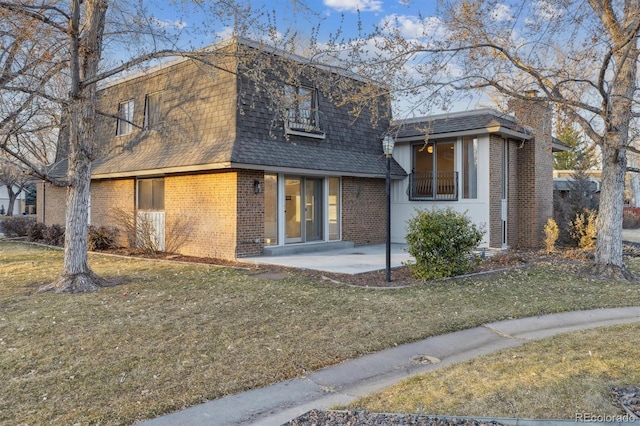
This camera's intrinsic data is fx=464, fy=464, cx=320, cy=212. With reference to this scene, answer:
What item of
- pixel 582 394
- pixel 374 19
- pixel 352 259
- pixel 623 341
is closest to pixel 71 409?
pixel 582 394

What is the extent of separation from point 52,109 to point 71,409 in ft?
30.8

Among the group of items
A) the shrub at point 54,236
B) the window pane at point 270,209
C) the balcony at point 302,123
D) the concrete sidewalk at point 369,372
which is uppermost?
the balcony at point 302,123

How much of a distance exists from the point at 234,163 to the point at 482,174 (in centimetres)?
780

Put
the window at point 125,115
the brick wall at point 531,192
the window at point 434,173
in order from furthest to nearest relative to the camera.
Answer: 1. the window at point 125,115
2. the brick wall at point 531,192
3. the window at point 434,173

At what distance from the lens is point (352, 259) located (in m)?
12.1

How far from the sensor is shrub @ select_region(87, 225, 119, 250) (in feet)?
48.4

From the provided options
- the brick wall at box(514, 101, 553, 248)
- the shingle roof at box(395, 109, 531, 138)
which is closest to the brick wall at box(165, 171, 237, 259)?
the shingle roof at box(395, 109, 531, 138)

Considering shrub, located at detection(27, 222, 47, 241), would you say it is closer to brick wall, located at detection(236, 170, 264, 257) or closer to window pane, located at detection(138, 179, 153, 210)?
window pane, located at detection(138, 179, 153, 210)

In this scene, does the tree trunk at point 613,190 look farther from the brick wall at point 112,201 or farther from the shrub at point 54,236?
the shrub at point 54,236

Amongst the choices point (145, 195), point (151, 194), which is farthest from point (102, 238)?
point (151, 194)

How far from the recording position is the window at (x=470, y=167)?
14.6 meters

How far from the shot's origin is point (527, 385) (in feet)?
12.6

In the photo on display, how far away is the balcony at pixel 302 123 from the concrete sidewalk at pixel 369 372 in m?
8.71

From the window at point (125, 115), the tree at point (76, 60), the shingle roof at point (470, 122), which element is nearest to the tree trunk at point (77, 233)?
the tree at point (76, 60)
